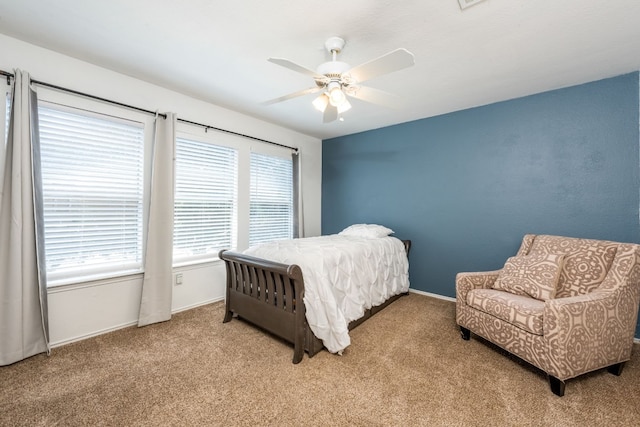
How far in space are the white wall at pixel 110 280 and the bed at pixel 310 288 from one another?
0.64m

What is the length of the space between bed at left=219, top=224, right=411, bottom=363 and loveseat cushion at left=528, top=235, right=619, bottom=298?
59.7 inches

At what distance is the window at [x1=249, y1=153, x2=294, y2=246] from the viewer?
373 centimetres

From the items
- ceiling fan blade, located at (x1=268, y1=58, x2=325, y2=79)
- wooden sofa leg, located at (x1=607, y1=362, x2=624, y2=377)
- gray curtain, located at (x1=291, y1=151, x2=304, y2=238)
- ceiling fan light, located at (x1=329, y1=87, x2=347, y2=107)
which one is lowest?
wooden sofa leg, located at (x1=607, y1=362, x2=624, y2=377)

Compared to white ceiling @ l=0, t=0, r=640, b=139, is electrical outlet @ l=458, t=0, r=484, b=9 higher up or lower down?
lower down

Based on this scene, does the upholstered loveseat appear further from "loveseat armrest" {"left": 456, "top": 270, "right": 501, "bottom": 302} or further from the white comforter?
the white comforter

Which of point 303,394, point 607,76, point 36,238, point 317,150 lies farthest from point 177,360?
point 607,76

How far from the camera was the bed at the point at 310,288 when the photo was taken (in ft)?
6.73

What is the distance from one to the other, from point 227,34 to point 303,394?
252 cm

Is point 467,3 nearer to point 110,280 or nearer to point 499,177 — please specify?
point 499,177

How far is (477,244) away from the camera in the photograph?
3191mm

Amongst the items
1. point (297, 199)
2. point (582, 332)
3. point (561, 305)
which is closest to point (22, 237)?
point (297, 199)

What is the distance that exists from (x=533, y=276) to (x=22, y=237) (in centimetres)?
399

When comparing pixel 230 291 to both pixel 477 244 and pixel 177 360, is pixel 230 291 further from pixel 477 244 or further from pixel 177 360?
pixel 477 244

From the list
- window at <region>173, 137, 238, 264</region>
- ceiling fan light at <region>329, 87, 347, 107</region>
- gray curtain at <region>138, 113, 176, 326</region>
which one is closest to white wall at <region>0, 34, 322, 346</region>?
gray curtain at <region>138, 113, 176, 326</region>
